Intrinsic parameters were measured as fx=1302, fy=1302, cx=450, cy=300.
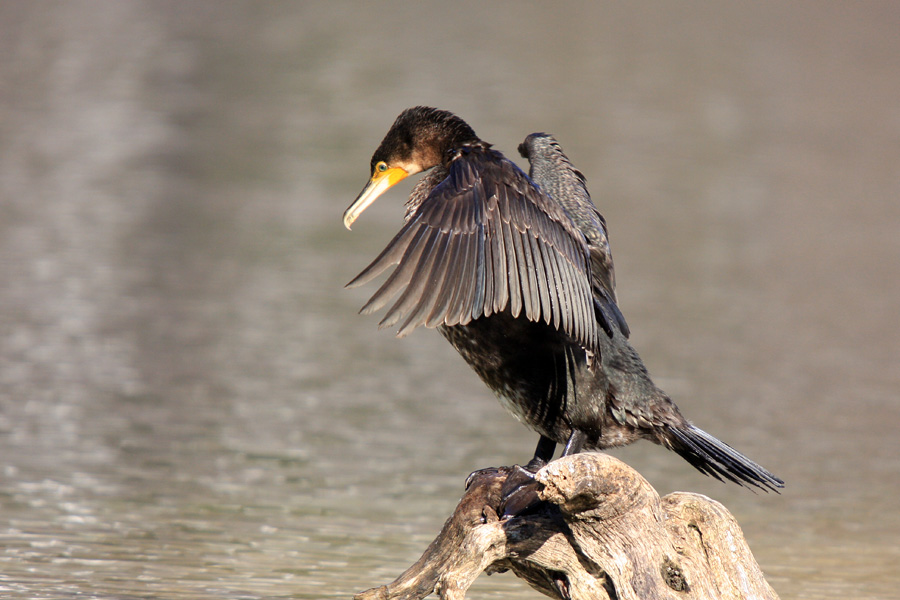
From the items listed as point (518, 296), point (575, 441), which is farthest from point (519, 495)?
point (518, 296)

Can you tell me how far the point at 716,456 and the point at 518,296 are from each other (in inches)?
45.7

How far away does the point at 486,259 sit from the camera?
4723 millimetres

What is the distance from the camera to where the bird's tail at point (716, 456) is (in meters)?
5.18

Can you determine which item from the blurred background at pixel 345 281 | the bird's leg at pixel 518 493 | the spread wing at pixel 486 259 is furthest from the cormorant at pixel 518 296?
the blurred background at pixel 345 281

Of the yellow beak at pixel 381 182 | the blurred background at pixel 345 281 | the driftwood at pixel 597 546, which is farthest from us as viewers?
the blurred background at pixel 345 281

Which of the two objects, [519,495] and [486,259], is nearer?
[486,259]

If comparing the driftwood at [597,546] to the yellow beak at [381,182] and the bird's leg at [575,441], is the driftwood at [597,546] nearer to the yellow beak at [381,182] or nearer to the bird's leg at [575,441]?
the bird's leg at [575,441]

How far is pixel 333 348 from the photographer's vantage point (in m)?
11.9

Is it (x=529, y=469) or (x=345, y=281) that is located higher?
(x=345, y=281)

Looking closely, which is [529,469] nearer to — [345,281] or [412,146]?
[412,146]

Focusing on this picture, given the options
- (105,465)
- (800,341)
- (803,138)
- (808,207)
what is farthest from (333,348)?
(803,138)

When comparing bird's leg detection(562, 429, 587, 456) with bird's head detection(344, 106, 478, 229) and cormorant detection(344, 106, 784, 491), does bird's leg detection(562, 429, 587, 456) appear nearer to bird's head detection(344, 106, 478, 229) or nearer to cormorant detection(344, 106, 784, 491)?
cormorant detection(344, 106, 784, 491)

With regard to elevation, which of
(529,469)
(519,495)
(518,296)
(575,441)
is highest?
(518,296)

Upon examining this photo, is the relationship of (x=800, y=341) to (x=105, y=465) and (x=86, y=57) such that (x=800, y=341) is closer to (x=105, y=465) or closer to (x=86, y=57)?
(x=105, y=465)
